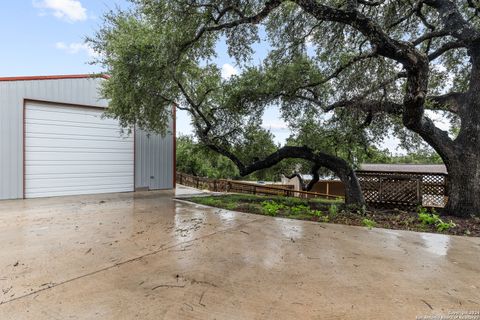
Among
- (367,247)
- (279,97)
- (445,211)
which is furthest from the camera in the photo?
(279,97)

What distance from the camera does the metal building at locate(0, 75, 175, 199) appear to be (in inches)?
320

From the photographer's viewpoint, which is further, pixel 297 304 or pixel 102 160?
pixel 102 160

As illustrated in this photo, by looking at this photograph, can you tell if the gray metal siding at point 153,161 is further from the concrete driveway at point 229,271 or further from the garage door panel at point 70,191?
the concrete driveway at point 229,271

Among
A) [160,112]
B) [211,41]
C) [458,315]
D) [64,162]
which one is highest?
[211,41]

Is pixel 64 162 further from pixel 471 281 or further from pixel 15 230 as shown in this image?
pixel 471 281

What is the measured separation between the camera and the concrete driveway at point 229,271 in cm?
222

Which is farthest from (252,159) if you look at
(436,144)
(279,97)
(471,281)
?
(471,281)

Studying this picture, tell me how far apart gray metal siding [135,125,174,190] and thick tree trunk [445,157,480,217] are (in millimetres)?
9052

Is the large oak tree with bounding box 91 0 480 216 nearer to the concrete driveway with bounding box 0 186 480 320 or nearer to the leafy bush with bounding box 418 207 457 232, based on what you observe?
the leafy bush with bounding box 418 207 457 232

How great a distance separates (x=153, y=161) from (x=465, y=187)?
977 centimetres

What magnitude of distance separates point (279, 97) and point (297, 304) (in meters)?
5.97

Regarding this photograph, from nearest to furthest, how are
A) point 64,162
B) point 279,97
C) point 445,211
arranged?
point 445,211
point 279,97
point 64,162

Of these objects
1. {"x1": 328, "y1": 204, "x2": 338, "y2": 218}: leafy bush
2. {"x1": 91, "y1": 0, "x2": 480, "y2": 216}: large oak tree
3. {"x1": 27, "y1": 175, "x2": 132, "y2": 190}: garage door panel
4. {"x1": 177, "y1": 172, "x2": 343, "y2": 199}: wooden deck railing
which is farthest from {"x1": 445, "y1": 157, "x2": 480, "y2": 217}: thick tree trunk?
{"x1": 27, "y1": 175, "x2": 132, "y2": 190}: garage door panel

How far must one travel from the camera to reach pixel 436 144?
6.10m
